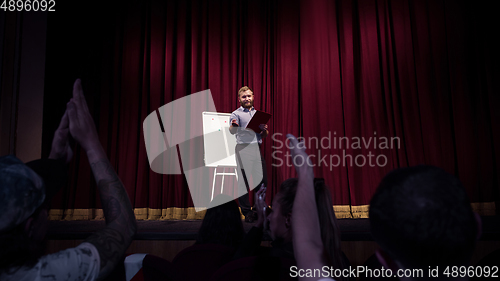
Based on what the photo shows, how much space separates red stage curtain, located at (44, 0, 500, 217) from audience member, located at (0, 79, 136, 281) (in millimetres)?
3760

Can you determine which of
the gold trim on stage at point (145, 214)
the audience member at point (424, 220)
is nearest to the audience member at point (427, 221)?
the audience member at point (424, 220)

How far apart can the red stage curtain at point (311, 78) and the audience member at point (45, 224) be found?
376 centimetres

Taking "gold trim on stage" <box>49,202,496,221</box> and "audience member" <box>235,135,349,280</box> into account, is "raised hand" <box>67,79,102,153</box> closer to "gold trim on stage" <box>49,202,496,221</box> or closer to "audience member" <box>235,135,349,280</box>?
"audience member" <box>235,135,349,280</box>

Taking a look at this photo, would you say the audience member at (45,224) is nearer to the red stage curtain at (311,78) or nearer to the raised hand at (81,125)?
→ the raised hand at (81,125)

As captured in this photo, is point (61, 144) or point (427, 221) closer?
point (427, 221)

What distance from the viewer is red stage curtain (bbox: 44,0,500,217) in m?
4.14

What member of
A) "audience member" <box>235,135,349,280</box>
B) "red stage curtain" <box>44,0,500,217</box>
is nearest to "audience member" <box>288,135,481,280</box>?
"audience member" <box>235,135,349,280</box>

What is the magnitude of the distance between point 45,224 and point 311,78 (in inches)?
164

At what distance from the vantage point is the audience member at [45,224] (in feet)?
2.09

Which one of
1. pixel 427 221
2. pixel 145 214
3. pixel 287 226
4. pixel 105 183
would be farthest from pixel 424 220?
pixel 145 214

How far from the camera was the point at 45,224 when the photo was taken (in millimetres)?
760

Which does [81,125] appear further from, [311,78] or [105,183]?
[311,78]

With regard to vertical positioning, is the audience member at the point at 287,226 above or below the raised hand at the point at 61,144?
below

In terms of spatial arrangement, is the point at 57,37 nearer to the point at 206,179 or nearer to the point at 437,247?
the point at 206,179
